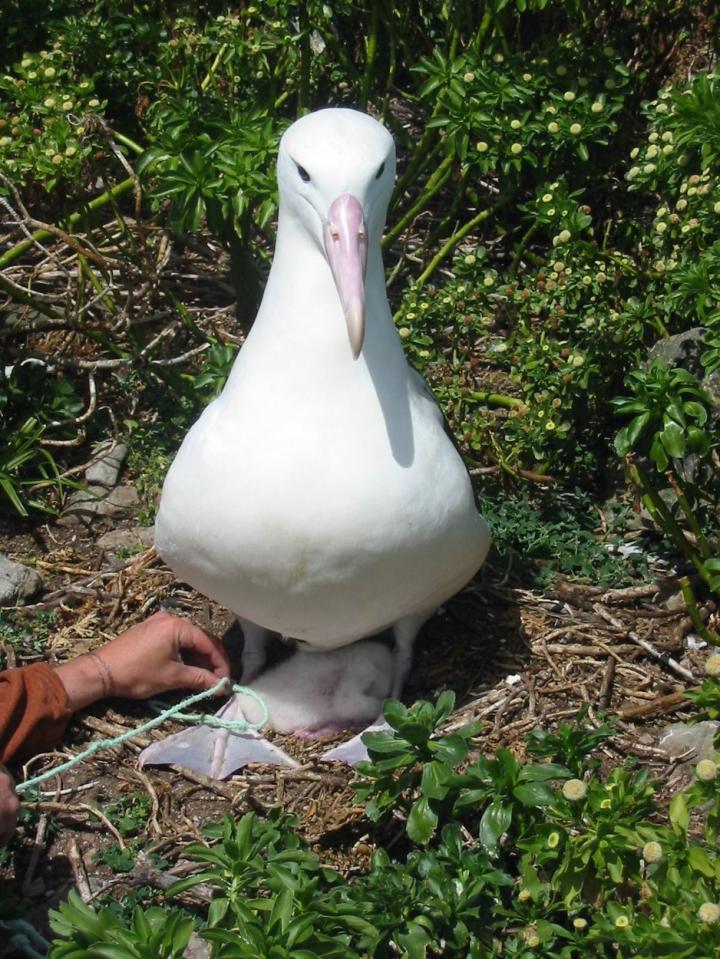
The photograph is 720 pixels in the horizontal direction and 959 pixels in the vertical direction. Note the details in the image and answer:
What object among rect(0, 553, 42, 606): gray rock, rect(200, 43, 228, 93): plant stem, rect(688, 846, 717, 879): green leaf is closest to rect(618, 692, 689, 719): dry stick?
rect(688, 846, 717, 879): green leaf

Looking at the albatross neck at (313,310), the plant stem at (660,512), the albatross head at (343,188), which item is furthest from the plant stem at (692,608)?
the albatross head at (343,188)

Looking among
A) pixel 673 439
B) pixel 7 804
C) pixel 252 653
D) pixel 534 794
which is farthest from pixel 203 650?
pixel 673 439

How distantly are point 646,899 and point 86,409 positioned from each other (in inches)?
131

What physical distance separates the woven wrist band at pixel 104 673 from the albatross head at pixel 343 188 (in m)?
1.28

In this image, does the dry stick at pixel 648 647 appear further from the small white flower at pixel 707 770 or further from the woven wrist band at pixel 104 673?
the woven wrist band at pixel 104 673

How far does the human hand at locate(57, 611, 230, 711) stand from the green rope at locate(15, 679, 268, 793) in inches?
2.7

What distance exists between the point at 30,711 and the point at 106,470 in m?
1.53

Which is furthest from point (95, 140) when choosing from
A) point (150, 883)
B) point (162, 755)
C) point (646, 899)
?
point (646, 899)

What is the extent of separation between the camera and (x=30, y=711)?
3.90 meters

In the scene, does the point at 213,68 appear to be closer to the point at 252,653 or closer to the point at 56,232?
the point at 56,232

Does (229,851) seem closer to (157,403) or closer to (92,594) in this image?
(92,594)

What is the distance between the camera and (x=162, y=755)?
4.02m

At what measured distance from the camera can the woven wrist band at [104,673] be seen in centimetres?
409

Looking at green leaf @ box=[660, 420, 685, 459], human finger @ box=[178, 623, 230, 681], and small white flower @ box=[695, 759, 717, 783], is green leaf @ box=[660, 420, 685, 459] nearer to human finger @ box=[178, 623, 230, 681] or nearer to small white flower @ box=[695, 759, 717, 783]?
small white flower @ box=[695, 759, 717, 783]
